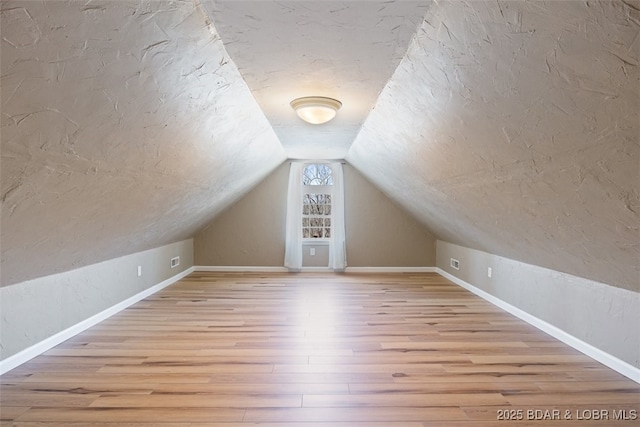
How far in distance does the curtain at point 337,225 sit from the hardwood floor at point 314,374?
218 cm

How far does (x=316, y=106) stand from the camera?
243 centimetres

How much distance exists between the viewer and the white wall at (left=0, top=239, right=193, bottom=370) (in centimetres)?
228

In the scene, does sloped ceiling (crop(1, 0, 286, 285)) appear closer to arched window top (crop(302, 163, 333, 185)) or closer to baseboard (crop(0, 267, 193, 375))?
baseboard (crop(0, 267, 193, 375))

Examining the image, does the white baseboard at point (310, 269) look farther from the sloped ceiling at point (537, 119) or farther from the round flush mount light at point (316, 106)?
the round flush mount light at point (316, 106)

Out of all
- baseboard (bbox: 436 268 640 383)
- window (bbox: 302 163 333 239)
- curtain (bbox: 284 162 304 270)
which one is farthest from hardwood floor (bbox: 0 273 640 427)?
window (bbox: 302 163 333 239)

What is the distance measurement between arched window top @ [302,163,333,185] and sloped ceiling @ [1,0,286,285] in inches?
126

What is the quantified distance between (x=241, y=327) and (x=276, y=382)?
1.09 meters

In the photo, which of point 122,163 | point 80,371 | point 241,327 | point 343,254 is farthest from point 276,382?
point 343,254

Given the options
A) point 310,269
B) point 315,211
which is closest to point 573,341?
point 310,269

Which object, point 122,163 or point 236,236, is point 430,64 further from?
point 236,236

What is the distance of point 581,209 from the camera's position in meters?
1.79

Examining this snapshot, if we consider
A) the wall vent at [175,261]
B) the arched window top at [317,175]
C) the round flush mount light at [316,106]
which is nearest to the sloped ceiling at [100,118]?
the round flush mount light at [316,106]

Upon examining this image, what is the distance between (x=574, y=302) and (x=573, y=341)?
0.96 ft

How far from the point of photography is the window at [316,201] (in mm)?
6191
